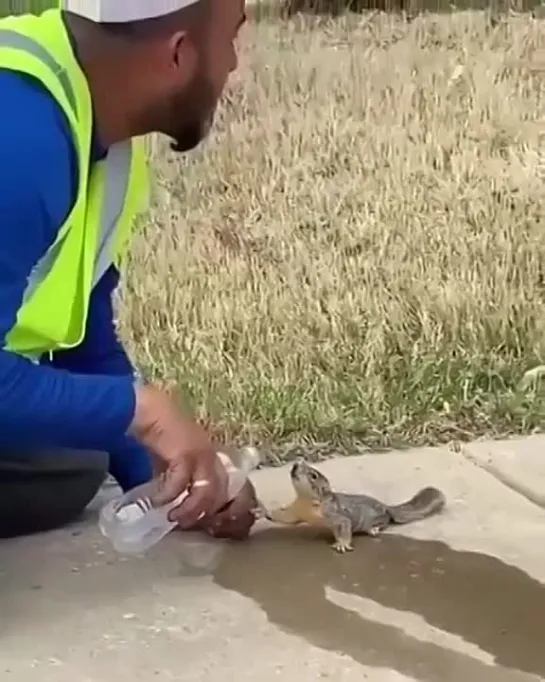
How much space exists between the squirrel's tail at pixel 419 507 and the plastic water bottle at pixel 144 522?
0.19m

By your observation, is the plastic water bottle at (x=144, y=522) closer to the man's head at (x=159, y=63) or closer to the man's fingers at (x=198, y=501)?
the man's fingers at (x=198, y=501)

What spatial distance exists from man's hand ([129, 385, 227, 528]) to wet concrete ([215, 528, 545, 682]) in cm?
16

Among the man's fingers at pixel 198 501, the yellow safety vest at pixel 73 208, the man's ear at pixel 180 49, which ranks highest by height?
the man's ear at pixel 180 49

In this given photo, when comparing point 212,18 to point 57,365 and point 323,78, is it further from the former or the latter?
point 323,78

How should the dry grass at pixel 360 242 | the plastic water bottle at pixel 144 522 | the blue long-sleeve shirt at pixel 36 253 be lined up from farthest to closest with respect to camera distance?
the dry grass at pixel 360 242 → the plastic water bottle at pixel 144 522 → the blue long-sleeve shirt at pixel 36 253

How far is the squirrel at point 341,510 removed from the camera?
64.0 inches

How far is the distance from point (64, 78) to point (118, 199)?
22 centimetres

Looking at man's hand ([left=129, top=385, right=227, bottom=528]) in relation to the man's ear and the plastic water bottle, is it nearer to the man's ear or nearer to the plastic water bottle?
the plastic water bottle

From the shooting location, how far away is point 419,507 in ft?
5.66

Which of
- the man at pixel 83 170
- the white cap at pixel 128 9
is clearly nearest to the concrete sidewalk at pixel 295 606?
the man at pixel 83 170

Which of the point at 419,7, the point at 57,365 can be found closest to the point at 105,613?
the point at 57,365

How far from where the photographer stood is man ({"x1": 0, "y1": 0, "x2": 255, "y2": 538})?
1319 millimetres

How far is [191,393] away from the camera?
212 cm

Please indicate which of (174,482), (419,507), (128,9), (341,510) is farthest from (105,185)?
(419,507)
